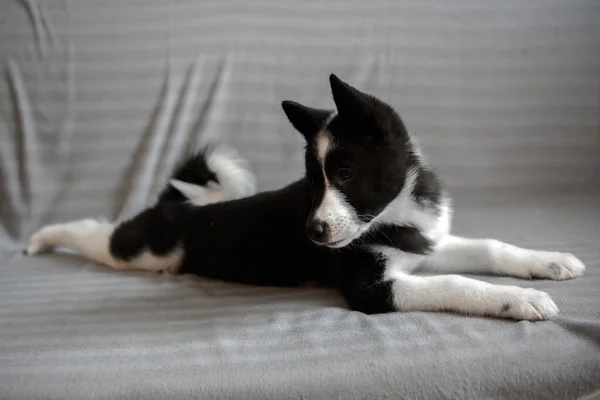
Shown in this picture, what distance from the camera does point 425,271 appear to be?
57.1 inches

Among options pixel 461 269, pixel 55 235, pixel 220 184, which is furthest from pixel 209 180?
pixel 461 269

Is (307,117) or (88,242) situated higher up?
(307,117)

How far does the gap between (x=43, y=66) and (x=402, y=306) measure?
1.55 m

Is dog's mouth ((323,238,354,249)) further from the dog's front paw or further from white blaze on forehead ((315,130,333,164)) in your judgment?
the dog's front paw

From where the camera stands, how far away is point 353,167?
3.95 feet

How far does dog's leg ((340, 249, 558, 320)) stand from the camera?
1071mm

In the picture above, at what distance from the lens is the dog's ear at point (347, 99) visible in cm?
117

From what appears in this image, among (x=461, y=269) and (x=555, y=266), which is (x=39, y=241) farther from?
(x=555, y=266)

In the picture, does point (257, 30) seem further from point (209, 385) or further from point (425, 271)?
point (209, 385)

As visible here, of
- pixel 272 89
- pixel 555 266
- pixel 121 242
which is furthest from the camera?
pixel 272 89

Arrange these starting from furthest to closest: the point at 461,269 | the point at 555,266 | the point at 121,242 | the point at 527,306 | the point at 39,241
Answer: the point at 39,241, the point at 121,242, the point at 461,269, the point at 555,266, the point at 527,306

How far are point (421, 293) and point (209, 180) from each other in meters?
0.82

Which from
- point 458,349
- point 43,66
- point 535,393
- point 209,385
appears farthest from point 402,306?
point 43,66

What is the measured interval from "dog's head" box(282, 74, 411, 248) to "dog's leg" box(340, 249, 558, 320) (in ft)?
0.31
